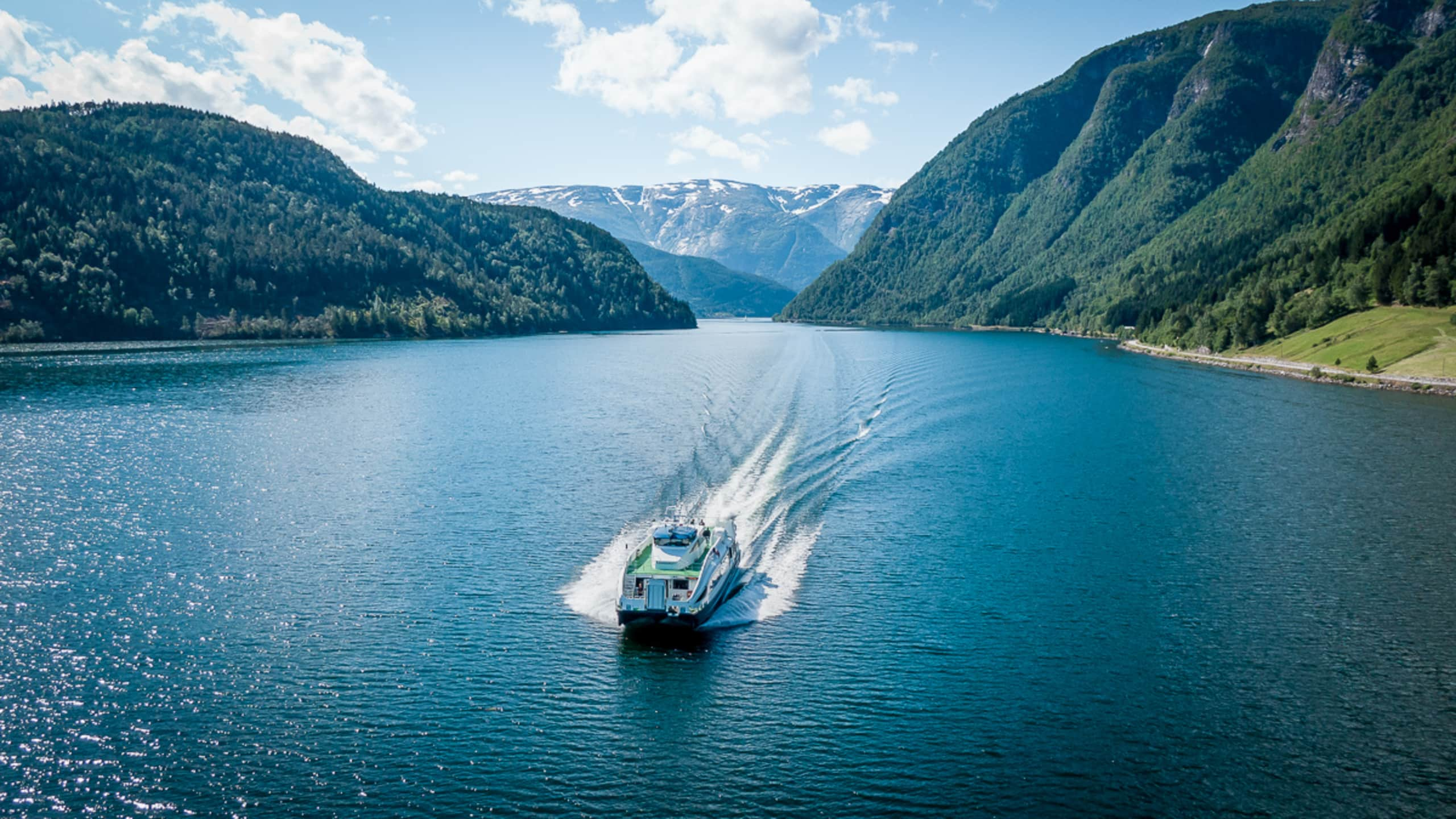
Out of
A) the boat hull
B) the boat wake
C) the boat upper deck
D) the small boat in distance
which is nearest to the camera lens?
the boat hull

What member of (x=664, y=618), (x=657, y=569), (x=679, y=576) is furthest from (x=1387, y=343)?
(x=664, y=618)

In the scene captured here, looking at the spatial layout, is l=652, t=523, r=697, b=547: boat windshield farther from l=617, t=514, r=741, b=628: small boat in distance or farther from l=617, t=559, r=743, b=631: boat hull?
l=617, t=559, r=743, b=631: boat hull

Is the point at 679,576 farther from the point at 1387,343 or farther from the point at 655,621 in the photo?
the point at 1387,343

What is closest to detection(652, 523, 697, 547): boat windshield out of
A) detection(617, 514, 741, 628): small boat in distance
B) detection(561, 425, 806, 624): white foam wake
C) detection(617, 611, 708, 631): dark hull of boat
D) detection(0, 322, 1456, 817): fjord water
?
detection(617, 514, 741, 628): small boat in distance

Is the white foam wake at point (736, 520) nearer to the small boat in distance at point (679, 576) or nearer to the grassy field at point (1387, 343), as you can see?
the small boat in distance at point (679, 576)

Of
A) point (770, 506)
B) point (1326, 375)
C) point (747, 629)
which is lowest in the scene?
point (747, 629)

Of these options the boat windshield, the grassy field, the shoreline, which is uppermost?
the grassy field

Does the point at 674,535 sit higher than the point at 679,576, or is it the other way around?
the point at 674,535
